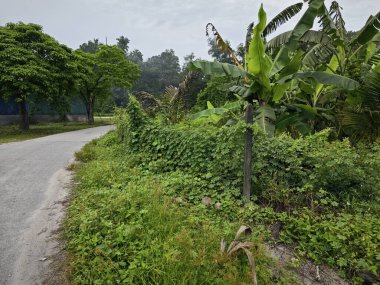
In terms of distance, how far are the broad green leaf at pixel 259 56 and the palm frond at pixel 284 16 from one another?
2.80 metres

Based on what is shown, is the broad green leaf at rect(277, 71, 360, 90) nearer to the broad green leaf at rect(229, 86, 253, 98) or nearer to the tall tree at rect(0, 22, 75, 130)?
the broad green leaf at rect(229, 86, 253, 98)

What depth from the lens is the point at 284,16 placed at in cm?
787

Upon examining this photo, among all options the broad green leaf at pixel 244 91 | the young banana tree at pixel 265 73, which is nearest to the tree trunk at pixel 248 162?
the young banana tree at pixel 265 73

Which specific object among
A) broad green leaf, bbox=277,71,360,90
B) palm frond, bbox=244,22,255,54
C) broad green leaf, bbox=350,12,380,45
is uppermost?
palm frond, bbox=244,22,255,54

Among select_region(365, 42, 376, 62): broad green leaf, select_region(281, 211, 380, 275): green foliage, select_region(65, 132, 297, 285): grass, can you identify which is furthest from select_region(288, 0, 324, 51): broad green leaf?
select_region(65, 132, 297, 285): grass

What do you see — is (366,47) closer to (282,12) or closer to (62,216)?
(282,12)

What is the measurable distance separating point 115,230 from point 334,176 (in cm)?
307

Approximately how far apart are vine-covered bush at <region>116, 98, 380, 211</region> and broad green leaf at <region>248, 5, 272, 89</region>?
60.5 inches

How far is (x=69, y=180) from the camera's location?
5.66 metres

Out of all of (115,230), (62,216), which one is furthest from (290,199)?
(62,216)

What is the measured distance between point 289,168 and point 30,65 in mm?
14274

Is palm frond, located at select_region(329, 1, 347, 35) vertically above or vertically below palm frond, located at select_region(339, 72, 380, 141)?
above

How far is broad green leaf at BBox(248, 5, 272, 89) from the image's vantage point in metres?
5.32

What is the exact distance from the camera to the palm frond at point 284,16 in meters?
7.65
